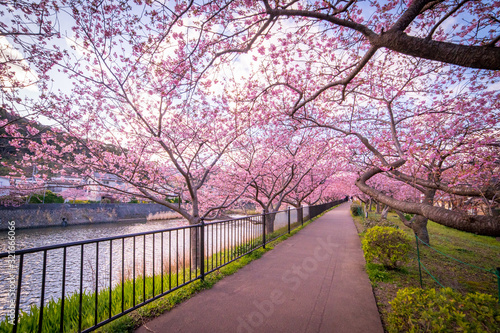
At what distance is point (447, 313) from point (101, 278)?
893 cm

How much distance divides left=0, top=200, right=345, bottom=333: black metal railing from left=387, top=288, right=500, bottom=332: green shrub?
3020 millimetres

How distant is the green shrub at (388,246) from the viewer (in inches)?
201

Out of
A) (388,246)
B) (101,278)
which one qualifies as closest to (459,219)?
(388,246)

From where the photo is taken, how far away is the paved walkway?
295 cm

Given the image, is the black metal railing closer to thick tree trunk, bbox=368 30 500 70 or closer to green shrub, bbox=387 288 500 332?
green shrub, bbox=387 288 500 332

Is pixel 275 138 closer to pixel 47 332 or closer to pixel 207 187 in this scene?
pixel 207 187

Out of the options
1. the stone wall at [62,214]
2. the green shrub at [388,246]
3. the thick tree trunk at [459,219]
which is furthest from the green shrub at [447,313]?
the stone wall at [62,214]

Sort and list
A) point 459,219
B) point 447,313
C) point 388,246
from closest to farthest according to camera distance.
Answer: point 447,313 → point 459,219 → point 388,246

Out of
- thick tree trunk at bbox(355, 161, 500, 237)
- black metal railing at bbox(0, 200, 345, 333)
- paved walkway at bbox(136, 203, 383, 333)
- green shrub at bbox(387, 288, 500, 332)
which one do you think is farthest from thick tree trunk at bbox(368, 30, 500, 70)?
black metal railing at bbox(0, 200, 345, 333)

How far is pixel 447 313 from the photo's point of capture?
2.00 meters

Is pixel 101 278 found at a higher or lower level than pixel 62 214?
higher

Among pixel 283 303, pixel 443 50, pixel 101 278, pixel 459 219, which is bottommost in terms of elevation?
pixel 101 278

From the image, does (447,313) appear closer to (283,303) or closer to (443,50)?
(283,303)

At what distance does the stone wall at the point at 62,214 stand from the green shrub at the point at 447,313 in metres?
29.0
